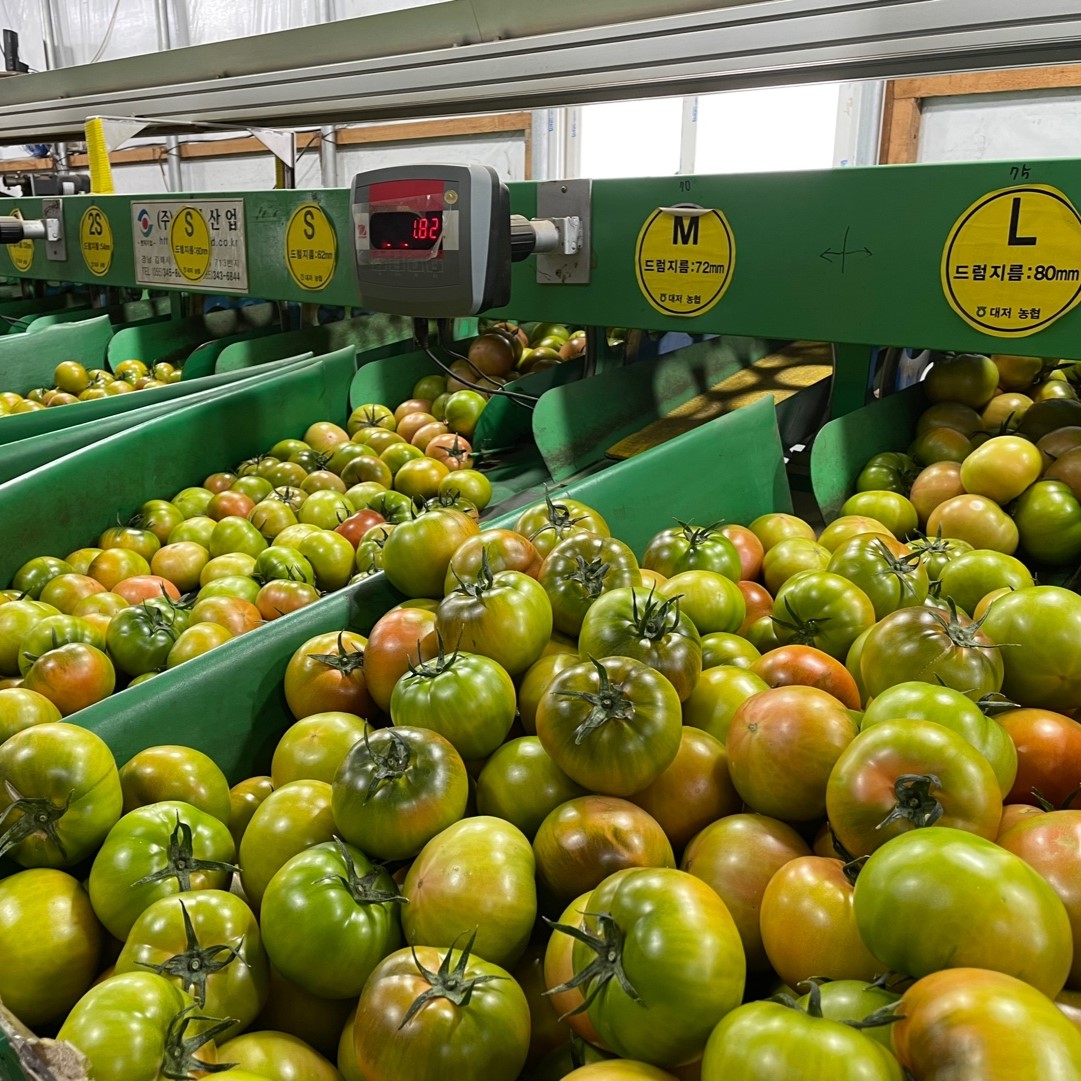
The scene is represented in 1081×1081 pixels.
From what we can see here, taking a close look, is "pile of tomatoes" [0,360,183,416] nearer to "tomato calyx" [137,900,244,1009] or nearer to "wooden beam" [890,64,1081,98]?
"tomato calyx" [137,900,244,1009]

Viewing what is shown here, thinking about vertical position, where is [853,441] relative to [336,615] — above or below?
above

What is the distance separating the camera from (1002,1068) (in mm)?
706

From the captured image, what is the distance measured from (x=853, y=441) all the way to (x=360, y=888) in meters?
1.78

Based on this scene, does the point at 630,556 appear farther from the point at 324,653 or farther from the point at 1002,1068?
the point at 1002,1068

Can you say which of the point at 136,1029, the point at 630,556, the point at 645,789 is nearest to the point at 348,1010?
the point at 136,1029

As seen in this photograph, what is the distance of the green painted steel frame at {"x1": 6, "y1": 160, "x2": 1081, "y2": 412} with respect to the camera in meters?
1.97

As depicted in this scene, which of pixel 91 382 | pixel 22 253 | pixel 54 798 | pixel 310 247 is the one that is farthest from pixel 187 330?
pixel 54 798

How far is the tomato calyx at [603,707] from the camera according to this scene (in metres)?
1.16

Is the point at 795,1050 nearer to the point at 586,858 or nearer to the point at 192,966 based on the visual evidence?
the point at 586,858

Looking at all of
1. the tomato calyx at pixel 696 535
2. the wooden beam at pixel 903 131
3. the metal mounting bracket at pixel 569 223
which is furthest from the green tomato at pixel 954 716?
the wooden beam at pixel 903 131

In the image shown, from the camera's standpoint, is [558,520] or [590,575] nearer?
[590,575]

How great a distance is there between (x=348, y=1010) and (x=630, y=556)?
2.93ft

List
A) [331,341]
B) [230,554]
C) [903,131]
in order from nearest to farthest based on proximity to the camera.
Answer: [230,554], [331,341], [903,131]

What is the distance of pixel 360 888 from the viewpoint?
1099 millimetres
